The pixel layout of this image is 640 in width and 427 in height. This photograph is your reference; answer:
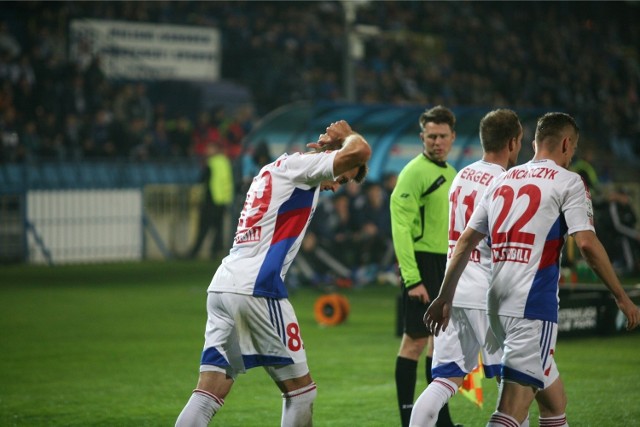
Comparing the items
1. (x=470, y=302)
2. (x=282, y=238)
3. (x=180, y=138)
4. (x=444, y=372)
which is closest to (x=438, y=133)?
(x=470, y=302)

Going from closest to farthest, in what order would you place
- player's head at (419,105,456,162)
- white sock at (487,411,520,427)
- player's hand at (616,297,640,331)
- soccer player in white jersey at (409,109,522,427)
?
player's hand at (616,297,640,331)
white sock at (487,411,520,427)
soccer player in white jersey at (409,109,522,427)
player's head at (419,105,456,162)

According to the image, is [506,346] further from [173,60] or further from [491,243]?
[173,60]

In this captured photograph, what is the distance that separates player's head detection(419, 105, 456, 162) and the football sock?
4.77 ft

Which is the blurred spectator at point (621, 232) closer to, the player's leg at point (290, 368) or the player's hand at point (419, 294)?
the player's hand at point (419, 294)

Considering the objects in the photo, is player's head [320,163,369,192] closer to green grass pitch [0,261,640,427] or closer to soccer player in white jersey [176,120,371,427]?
soccer player in white jersey [176,120,371,427]

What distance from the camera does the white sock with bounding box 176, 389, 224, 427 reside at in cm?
554

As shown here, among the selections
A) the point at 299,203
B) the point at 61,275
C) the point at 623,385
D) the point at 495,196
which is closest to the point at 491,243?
the point at 495,196

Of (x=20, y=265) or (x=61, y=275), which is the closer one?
(x=61, y=275)

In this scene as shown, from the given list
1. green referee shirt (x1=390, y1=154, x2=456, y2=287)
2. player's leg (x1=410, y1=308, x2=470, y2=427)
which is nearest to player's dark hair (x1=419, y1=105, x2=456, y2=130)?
green referee shirt (x1=390, y1=154, x2=456, y2=287)

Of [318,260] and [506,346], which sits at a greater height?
[506,346]

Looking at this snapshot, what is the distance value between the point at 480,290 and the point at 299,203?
130 cm

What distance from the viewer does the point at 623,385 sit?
9.29m

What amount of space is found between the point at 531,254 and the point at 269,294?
1.37 metres

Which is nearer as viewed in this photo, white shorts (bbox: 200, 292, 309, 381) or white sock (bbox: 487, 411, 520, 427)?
white sock (bbox: 487, 411, 520, 427)
